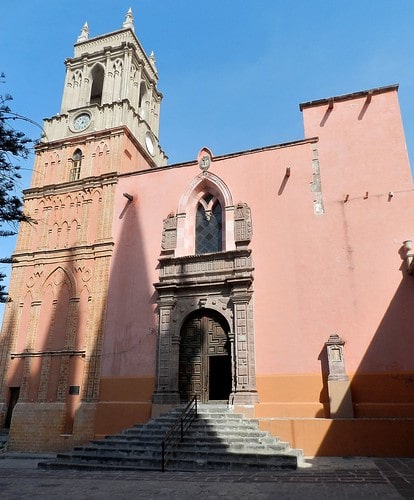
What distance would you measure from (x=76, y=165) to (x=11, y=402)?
9.12 m

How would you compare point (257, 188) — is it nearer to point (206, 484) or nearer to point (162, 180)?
point (162, 180)

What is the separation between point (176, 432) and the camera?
10125 mm

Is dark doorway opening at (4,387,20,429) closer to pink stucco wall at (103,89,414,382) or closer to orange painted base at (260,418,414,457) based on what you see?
pink stucco wall at (103,89,414,382)

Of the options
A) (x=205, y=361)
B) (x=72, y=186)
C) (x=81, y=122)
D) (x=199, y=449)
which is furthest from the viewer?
(x=81, y=122)

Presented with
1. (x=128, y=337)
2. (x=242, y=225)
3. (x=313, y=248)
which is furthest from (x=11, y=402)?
(x=313, y=248)

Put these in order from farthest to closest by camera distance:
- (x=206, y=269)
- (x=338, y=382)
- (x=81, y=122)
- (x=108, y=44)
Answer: (x=108, y=44) → (x=81, y=122) → (x=206, y=269) → (x=338, y=382)

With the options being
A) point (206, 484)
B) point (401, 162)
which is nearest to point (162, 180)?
point (401, 162)

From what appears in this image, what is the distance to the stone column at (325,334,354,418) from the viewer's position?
10500 mm

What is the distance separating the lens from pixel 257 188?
44.7ft

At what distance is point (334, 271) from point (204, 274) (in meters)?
3.88

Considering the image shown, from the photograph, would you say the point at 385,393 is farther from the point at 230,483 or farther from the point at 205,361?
the point at 230,483

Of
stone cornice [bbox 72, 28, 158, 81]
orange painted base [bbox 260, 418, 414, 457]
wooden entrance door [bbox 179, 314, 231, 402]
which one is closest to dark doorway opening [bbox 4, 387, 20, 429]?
wooden entrance door [bbox 179, 314, 231, 402]

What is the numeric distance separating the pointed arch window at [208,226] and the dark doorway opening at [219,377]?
11.4ft

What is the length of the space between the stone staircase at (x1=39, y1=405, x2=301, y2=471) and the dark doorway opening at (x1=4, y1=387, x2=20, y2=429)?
492cm
